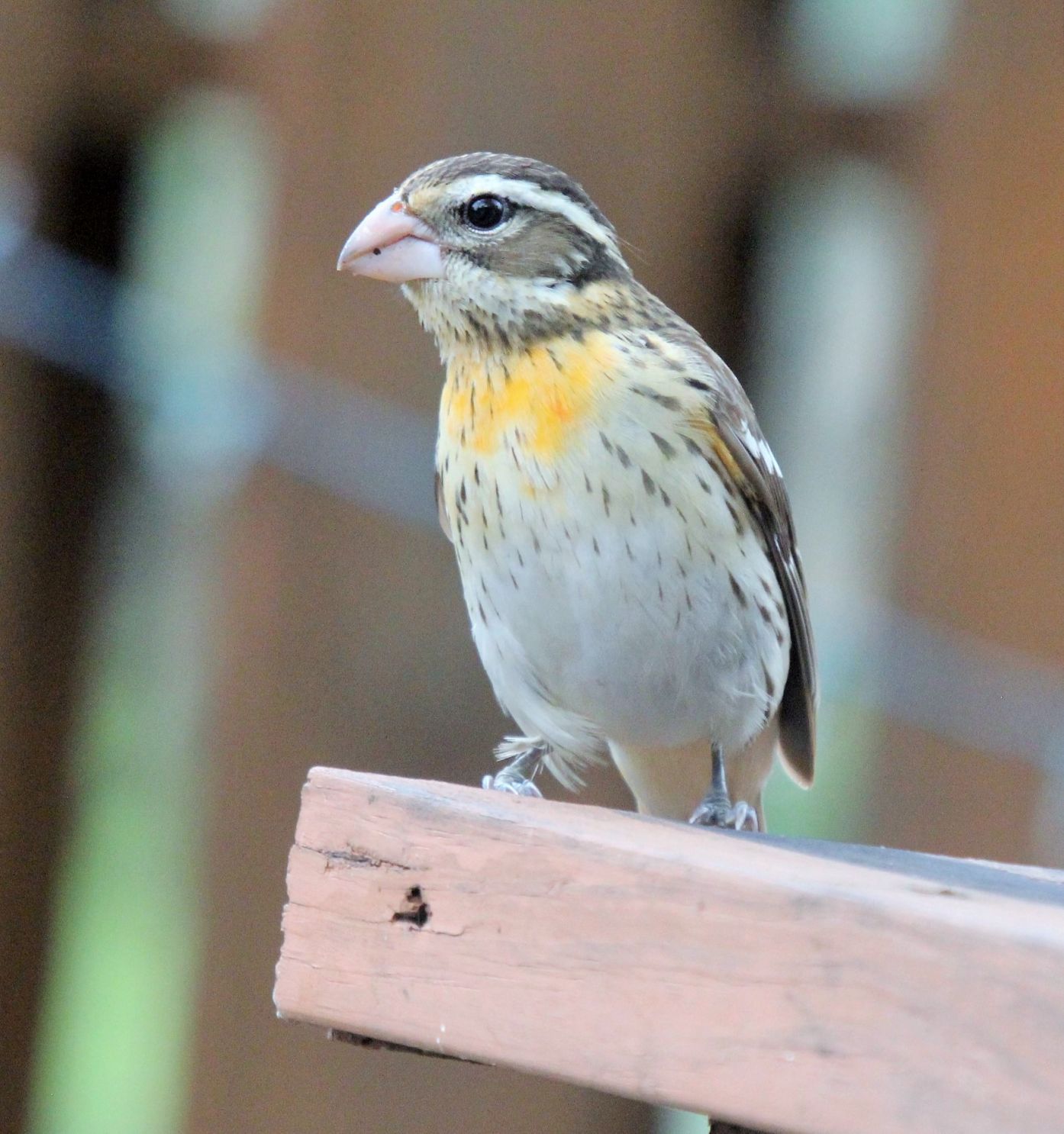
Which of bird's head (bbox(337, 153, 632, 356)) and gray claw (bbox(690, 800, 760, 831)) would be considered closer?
bird's head (bbox(337, 153, 632, 356))

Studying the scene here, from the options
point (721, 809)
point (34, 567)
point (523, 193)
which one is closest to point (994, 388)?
point (721, 809)

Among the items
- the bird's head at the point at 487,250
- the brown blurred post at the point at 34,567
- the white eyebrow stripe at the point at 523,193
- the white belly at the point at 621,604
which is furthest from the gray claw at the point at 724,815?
the brown blurred post at the point at 34,567

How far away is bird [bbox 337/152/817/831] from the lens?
3.20 meters

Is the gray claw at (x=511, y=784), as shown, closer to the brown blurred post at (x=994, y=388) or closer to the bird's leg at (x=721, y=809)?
the bird's leg at (x=721, y=809)

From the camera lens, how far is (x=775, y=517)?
3.53 metres

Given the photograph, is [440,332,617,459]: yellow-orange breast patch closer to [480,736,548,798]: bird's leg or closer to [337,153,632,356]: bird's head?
[337,153,632,356]: bird's head

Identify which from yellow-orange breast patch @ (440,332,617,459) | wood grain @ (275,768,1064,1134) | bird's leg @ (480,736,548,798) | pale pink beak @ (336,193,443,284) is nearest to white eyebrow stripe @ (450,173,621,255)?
pale pink beak @ (336,193,443,284)

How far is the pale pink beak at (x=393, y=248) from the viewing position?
320 cm

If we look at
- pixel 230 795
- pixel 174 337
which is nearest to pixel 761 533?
pixel 230 795

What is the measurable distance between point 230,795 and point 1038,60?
92.2 inches

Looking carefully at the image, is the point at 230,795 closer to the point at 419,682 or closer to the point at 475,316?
the point at 419,682

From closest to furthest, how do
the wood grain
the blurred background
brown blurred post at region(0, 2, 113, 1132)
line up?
the wood grain, the blurred background, brown blurred post at region(0, 2, 113, 1132)

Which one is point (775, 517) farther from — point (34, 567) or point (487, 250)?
point (34, 567)

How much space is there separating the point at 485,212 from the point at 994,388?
1.32 meters
